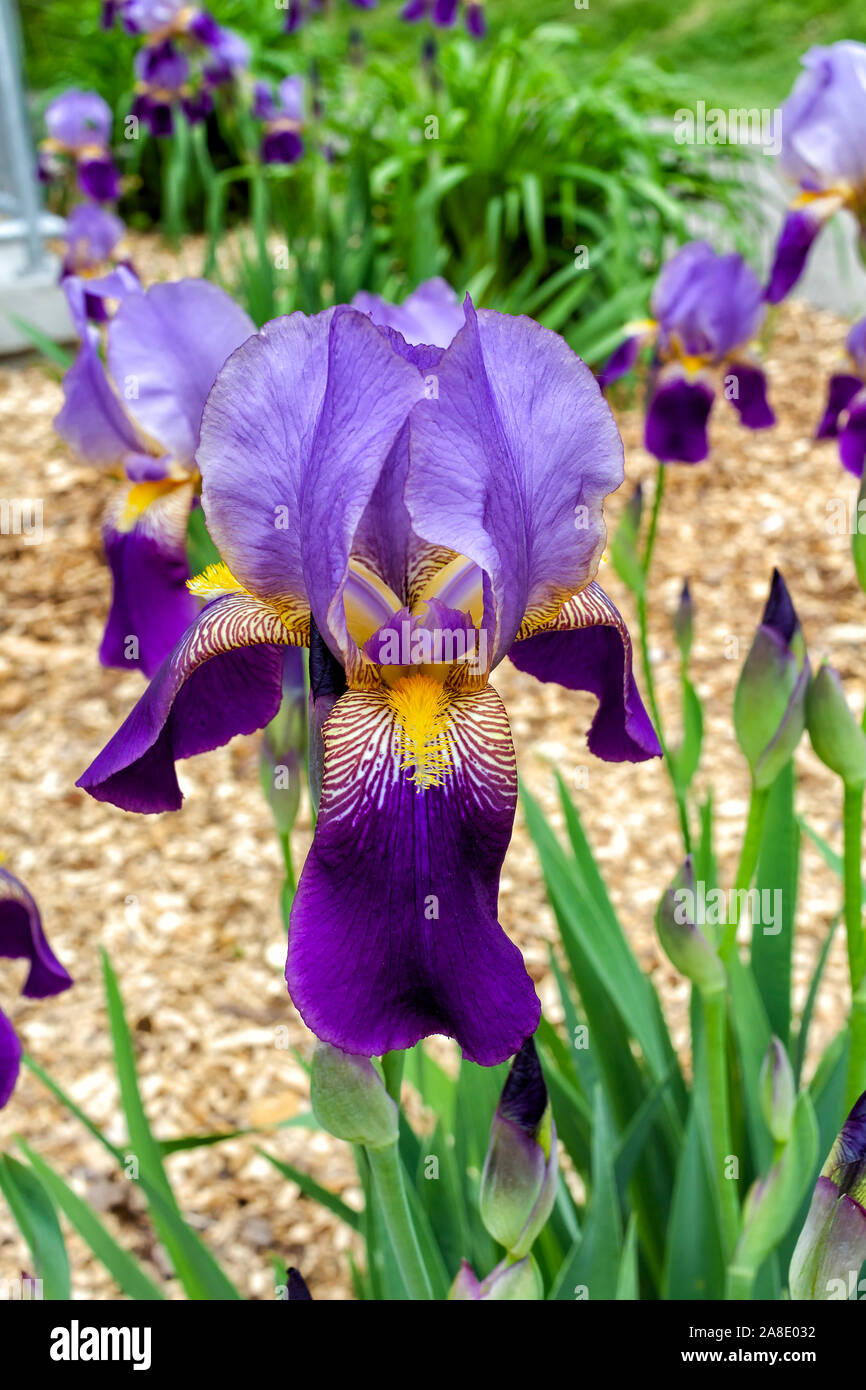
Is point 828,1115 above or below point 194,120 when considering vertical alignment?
below

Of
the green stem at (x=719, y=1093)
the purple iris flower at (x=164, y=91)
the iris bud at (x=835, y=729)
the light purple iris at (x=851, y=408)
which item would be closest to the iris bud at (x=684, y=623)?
the light purple iris at (x=851, y=408)

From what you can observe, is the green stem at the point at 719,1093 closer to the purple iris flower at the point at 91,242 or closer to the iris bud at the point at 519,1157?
the iris bud at the point at 519,1157

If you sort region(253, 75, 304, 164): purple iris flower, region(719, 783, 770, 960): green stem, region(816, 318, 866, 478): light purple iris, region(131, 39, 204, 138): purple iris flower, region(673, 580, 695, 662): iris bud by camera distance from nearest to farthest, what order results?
region(719, 783, 770, 960): green stem, region(673, 580, 695, 662): iris bud, region(816, 318, 866, 478): light purple iris, region(131, 39, 204, 138): purple iris flower, region(253, 75, 304, 164): purple iris flower

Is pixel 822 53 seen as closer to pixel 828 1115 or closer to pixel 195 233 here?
pixel 828 1115

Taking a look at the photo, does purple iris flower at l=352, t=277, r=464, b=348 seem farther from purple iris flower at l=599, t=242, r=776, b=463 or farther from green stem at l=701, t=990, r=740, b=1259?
purple iris flower at l=599, t=242, r=776, b=463

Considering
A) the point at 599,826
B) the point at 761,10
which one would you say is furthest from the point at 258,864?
the point at 761,10

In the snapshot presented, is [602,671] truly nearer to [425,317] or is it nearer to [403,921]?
[403,921]

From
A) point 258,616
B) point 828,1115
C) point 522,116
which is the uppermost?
point 522,116

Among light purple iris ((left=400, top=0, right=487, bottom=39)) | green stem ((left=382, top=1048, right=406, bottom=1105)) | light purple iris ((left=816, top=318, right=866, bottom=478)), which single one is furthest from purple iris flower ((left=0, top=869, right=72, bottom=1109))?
light purple iris ((left=400, top=0, right=487, bottom=39))
